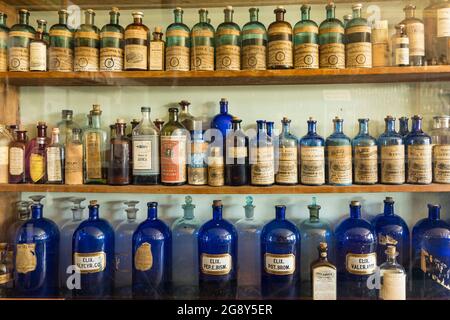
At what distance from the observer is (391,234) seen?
111 centimetres

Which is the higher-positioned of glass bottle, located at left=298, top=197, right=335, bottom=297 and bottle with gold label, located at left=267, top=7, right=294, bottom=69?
bottle with gold label, located at left=267, top=7, right=294, bottom=69

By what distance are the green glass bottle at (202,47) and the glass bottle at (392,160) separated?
58 cm

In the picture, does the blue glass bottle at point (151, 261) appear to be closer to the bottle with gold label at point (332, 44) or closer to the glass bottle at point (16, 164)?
the glass bottle at point (16, 164)

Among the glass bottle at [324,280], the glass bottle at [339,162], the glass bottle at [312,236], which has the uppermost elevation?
the glass bottle at [339,162]

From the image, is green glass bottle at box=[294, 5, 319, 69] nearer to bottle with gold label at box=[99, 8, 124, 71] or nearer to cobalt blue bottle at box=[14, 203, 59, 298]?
bottle with gold label at box=[99, 8, 124, 71]

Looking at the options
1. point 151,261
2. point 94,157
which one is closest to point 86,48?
point 94,157

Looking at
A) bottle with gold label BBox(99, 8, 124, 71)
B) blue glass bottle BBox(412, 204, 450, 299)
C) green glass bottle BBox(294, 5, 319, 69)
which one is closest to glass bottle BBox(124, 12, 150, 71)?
bottle with gold label BBox(99, 8, 124, 71)

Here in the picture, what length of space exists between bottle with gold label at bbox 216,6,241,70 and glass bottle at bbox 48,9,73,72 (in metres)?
0.47

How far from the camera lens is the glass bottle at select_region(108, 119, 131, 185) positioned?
1.07 metres

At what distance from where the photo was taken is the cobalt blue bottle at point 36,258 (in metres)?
1.08

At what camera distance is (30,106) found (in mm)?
1226

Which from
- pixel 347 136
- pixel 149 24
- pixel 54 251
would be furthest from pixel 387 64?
pixel 54 251

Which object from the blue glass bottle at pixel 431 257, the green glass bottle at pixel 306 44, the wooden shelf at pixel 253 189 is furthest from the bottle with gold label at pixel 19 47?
the blue glass bottle at pixel 431 257

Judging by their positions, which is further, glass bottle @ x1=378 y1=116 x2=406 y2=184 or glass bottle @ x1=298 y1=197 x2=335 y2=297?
glass bottle @ x1=298 y1=197 x2=335 y2=297
